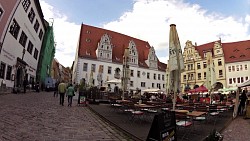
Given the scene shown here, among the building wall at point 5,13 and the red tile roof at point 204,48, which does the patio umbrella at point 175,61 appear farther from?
the red tile roof at point 204,48

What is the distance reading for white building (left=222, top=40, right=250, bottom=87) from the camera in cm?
4788

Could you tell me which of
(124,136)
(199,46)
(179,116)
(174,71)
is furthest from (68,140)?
(199,46)

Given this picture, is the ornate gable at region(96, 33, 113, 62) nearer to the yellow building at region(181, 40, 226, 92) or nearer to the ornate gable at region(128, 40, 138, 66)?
the ornate gable at region(128, 40, 138, 66)

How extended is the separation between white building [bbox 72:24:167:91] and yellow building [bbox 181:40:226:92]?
988 cm

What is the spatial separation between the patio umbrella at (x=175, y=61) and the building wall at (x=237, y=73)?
44349 millimetres

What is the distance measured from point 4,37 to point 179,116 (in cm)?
2007

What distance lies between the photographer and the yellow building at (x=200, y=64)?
51594 millimetres

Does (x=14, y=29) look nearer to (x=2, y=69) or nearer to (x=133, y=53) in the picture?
(x=2, y=69)

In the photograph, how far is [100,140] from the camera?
5891 mm

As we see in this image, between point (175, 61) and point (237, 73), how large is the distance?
4713 centimetres

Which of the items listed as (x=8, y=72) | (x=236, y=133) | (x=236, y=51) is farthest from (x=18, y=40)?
(x=236, y=51)

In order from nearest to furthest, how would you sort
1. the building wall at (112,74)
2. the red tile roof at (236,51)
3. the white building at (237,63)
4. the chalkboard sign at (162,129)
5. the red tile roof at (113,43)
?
1. the chalkboard sign at (162,129)
2. the white building at (237,63)
3. the red tile roof at (236,51)
4. the building wall at (112,74)
5. the red tile roof at (113,43)

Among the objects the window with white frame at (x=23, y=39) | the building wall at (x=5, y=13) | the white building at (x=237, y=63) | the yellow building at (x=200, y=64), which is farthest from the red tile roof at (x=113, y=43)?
the building wall at (x=5, y=13)

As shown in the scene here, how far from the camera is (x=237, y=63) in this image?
4938cm
